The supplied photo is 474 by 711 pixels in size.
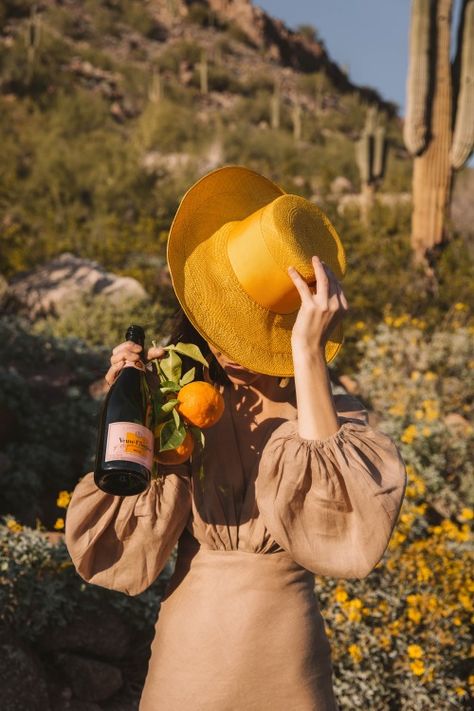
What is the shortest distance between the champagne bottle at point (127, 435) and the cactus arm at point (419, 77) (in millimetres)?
9089

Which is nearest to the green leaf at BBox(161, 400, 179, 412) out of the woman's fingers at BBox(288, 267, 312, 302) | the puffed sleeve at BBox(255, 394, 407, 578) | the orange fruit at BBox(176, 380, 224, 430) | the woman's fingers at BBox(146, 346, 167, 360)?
the orange fruit at BBox(176, 380, 224, 430)

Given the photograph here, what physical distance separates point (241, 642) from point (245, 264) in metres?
0.88

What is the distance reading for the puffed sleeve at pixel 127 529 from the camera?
5.21 ft

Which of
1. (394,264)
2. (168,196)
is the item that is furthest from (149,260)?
(168,196)

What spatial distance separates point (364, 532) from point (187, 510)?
44 cm

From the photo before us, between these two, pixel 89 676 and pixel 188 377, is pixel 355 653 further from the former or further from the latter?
pixel 188 377

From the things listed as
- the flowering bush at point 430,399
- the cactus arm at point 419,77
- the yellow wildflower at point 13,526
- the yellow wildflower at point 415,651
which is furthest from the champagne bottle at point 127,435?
the cactus arm at point 419,77

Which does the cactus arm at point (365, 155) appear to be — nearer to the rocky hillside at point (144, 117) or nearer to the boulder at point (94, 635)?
the rocky hillside at point (144, 117)

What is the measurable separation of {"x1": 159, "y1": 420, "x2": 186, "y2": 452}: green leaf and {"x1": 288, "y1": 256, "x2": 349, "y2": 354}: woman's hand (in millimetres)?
322

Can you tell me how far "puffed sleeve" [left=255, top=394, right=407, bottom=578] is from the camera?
1367 millimetres

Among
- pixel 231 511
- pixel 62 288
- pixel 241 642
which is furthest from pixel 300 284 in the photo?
pixel 62 288

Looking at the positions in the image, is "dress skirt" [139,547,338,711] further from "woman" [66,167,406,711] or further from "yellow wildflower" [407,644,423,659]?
"yellow wildflower" [407,644,423,659]

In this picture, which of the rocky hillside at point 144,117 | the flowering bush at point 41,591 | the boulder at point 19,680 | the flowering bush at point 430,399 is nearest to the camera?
the boulder at point 19,680

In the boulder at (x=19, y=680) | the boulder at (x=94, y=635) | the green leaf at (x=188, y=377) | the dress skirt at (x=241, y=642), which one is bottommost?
the boulder at (x=94, y=635)
